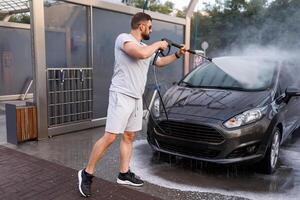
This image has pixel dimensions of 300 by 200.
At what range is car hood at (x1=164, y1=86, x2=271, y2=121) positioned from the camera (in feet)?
13.7

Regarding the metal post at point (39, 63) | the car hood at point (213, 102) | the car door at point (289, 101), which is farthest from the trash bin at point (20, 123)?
the car door at point (289, 101)

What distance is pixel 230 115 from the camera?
4.10 meters

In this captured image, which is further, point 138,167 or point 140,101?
point 138,167

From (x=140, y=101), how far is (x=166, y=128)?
0.69 m

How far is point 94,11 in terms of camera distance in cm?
647

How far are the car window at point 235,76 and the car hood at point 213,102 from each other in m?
0.22

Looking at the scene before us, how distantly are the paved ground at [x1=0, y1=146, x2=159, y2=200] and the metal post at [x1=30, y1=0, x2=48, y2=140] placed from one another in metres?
1.11

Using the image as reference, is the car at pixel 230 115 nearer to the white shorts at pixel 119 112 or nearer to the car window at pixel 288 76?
the car window at pixel 288 76

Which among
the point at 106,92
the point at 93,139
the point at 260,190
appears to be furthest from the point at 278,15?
the point at 260,190

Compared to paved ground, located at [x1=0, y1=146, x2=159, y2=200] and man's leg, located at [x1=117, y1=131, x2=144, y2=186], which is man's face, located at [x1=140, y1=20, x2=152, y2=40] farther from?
paved ground, located at [x1=0, y1=146, x2=159, y2=200]

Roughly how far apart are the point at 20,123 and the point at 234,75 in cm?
318

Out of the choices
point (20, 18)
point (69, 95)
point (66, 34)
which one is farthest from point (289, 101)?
point (20, 18)

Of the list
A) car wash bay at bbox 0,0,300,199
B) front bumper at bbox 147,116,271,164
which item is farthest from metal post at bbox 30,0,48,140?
front bumper at bbox 147,116,271,164

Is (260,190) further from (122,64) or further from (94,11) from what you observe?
(94,11)
